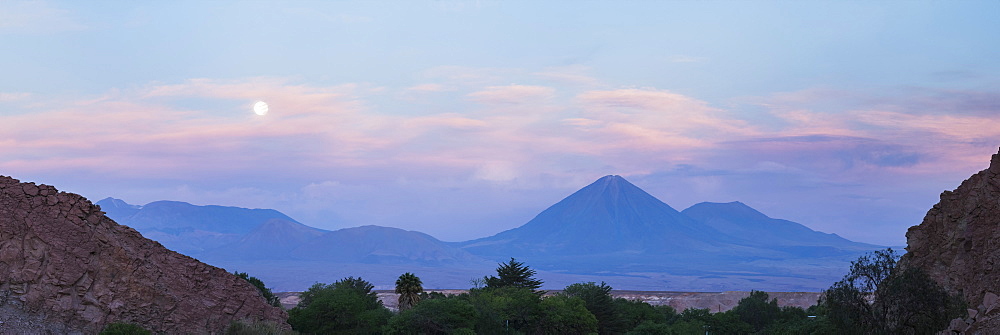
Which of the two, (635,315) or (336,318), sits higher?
(635,315)

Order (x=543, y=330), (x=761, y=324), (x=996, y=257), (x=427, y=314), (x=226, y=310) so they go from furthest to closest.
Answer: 1. (x=761, y=324)
2. (x=543, y=330)
3. (x=427, y=314)
4. (x=226, y=310)
5. (x=996, y=257)

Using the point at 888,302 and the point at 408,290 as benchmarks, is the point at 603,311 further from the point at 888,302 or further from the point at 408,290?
the point at 888,302

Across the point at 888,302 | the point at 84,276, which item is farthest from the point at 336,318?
A: the point at 888,302

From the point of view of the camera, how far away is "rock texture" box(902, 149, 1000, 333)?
47.1m

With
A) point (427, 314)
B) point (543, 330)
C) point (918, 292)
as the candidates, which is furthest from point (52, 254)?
point (918, 292)

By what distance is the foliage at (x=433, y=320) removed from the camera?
61469mm

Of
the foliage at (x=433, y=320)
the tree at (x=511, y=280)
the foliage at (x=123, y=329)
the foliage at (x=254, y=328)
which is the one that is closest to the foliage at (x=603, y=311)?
the tree at (x=511, y=280)

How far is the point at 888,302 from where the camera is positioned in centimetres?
4125

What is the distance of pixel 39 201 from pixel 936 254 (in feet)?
169

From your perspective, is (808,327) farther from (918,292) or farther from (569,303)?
(918,292)

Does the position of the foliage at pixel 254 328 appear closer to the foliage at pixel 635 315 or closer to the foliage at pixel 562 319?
the foliage at pixel 562 319

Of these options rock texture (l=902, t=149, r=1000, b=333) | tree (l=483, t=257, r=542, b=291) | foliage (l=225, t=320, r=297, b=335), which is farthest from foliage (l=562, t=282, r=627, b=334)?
foliage (l=225, t=320, r=297, b=335)

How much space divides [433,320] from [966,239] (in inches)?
1302

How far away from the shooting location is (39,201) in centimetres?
4941
